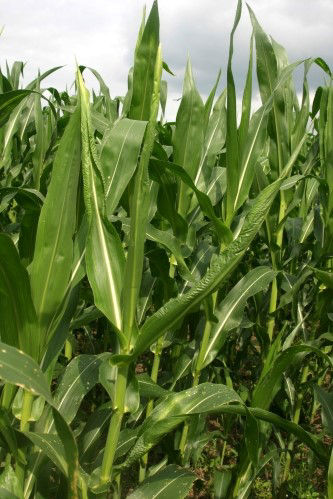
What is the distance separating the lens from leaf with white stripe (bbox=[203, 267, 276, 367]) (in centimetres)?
168

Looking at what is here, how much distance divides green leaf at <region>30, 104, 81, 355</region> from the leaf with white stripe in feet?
2.41

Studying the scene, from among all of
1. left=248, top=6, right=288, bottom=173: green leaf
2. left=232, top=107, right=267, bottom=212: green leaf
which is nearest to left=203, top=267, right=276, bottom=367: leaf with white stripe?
left=232, top=107, right=267, bottom=212: green leaf

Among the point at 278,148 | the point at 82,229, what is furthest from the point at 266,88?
the point at 82,229

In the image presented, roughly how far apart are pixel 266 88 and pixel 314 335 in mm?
1028

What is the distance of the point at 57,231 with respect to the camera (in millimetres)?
1033

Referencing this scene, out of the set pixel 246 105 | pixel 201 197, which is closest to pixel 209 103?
pixel 246 105

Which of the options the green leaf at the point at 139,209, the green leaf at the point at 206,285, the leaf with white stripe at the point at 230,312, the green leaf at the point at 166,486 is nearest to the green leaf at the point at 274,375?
the leaf with white stripe at the point at 230,312

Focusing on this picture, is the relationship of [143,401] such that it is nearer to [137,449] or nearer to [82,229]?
[137,449]

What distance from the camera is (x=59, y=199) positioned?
102 cm

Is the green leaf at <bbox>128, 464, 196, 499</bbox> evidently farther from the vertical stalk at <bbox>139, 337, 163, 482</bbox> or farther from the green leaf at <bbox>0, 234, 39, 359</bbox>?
the green leaf at <bbox>0, 234, 39, 359</bbox>

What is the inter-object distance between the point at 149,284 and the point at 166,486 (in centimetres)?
76

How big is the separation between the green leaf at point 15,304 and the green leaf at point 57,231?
0.10ft

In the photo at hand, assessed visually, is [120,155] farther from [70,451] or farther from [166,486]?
[166,486]

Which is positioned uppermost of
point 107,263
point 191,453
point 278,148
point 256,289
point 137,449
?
point 278,148
